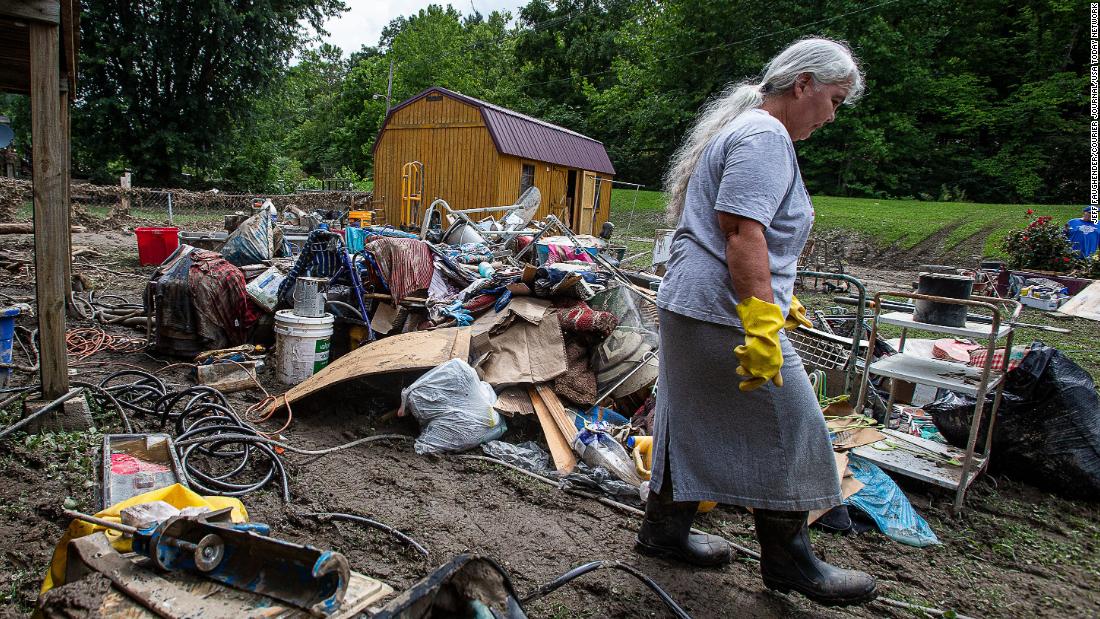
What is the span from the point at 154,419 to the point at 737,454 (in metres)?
3.50

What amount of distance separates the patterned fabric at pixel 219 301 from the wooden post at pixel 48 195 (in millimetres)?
1972

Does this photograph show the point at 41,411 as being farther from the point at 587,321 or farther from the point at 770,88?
the point at 770,88

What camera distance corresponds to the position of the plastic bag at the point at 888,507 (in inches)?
114

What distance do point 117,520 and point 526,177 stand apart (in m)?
16.7

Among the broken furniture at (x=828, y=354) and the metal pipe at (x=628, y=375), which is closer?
the broken furniture at (x=828, y=354)

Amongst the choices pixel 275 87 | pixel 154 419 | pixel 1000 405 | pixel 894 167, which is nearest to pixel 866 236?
pixel 894 167

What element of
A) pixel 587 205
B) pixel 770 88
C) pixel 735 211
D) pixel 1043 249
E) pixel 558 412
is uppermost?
pixel 587 205

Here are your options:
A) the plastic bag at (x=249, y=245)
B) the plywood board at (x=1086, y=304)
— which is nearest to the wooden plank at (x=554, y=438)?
the plastic bag at (x=249, y=245)

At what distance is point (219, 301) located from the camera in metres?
5.21

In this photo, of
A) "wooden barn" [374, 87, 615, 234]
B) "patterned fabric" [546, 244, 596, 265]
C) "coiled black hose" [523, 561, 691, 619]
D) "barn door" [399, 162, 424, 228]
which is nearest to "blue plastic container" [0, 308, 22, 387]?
"coiled black hose" [523, 561, 691, 619]

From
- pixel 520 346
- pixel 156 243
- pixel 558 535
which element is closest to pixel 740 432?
pixel 558 535

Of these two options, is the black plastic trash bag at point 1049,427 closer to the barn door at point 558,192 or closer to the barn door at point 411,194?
the barn door at point 411,194

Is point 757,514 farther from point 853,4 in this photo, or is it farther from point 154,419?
point 853,4

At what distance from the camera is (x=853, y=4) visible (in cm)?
2764
